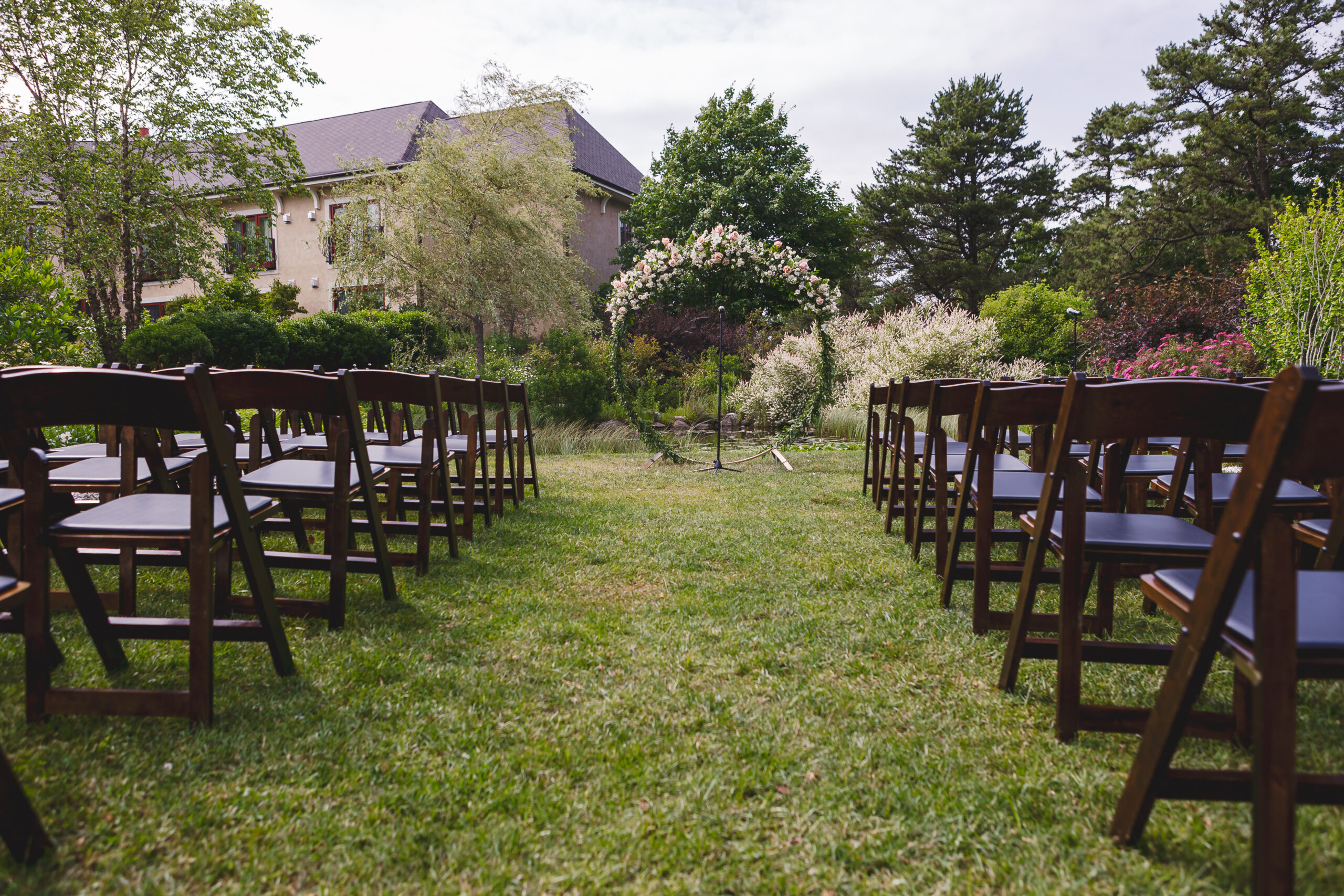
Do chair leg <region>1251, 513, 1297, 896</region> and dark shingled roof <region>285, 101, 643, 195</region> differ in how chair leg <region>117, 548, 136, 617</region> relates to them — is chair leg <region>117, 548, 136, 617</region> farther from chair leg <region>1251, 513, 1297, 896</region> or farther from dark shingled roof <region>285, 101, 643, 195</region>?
dark shingled roof <region>285, 101, 643, 195</region>

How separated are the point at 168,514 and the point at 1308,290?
44.0 ft

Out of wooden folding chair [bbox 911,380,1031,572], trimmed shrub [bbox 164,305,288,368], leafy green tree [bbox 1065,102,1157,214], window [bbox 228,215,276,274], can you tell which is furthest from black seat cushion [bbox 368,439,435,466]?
leafy green tree [bbox 1065,102,1157,214]

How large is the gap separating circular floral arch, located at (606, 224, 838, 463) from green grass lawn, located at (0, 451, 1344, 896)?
19.5ft

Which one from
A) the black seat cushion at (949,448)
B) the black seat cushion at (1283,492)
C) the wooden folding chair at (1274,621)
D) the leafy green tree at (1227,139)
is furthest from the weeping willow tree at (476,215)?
the leafy green tree at (1227,139)

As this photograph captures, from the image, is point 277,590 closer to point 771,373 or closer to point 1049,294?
point 771,373

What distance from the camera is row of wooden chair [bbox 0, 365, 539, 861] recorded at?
192 cm

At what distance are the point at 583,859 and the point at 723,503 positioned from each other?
175 inches

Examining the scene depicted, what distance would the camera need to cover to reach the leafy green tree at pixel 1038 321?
2223 centimetres

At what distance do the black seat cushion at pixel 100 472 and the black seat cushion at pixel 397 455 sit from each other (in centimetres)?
85

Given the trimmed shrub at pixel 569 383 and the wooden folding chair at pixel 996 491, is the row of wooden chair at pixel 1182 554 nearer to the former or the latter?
the wooden folding chair at pixel 996 491

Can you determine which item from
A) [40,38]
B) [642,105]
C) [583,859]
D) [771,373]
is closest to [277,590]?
[583,859]

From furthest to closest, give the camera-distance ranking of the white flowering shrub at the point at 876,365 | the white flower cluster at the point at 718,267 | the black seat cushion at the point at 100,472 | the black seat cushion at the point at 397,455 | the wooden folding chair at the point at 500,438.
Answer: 1. the white flowering shrub at the point at 876,365
2. the white flower cluster at the point at 718,267
3. the wooden folding chair at the point at 500,438
4. the black seat cushion at the point at 397,455
5. the black seat cushion at the point at 100,472

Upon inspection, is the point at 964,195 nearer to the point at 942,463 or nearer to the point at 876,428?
the point at 876,428

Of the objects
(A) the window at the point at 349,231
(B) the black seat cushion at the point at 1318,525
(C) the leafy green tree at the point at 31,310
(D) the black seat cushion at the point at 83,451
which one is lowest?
(B) the black seat cushion at the point at 1318,525
